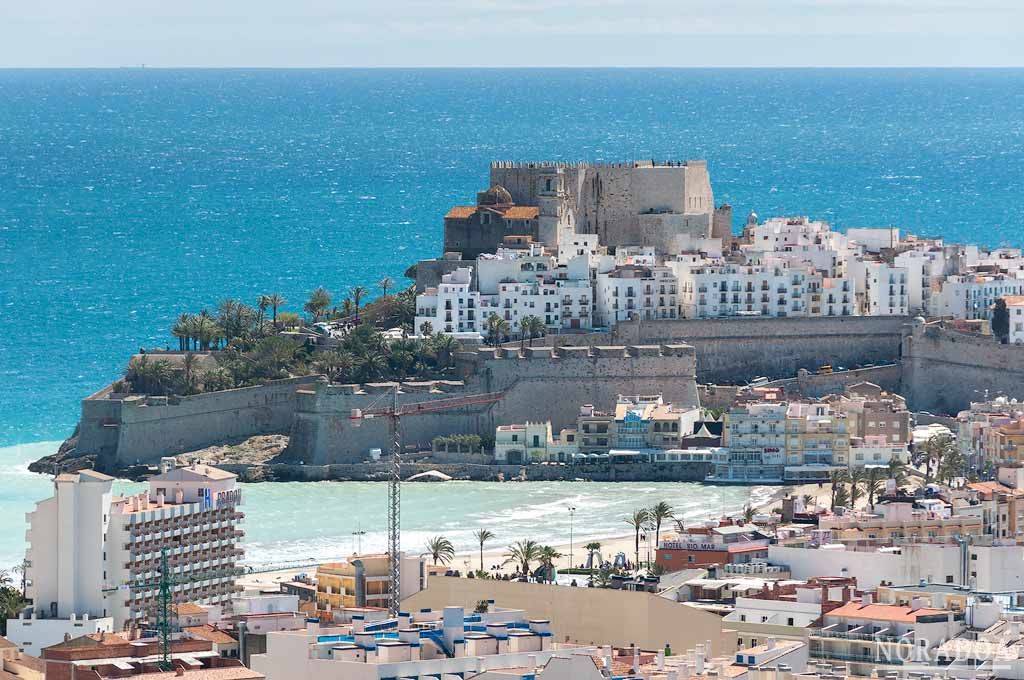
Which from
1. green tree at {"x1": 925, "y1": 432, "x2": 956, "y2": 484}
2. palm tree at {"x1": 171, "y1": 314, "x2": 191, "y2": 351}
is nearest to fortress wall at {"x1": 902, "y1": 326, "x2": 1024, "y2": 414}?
green tree at {"x1": 925, "y1": 432, "x2": 956, "y2": 484}

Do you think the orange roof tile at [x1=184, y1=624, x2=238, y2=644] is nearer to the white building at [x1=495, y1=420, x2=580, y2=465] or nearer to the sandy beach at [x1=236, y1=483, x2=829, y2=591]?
the sandy beach at [x1=236, y1=483, x2=829, y2=591]

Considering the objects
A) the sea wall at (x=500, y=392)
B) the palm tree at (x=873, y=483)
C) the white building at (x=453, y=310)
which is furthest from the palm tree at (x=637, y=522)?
the white building at (x=453, y=310)

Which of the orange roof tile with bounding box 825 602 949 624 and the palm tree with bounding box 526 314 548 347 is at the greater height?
the palm tree with bounding box 526 314 548 347

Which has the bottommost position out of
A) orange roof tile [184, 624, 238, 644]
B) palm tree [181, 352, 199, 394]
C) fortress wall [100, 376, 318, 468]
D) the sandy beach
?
orange roof tile [184, 624, 238, 644]

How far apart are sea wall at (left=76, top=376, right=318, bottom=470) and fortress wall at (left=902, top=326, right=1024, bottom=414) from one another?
13445 millimetres

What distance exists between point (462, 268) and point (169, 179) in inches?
3031

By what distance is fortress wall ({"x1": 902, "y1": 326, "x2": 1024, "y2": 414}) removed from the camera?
79.2m

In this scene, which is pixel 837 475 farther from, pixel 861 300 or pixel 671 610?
pixel 671 610

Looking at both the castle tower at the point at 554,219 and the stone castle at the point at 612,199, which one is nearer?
the castle tower at the point at 554,219

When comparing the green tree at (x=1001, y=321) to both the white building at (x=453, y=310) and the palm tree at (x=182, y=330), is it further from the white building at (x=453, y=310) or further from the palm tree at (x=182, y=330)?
the palm tree at (x=182, y=330)

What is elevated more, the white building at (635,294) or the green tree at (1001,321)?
the white building at (635,294)

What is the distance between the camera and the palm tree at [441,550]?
59.8 m

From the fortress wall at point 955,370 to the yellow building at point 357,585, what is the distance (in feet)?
105

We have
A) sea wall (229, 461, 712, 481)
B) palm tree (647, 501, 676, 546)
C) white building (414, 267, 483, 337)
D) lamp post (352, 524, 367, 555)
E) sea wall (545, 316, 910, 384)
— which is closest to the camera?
palm tree (647, 501, 676, 546)
